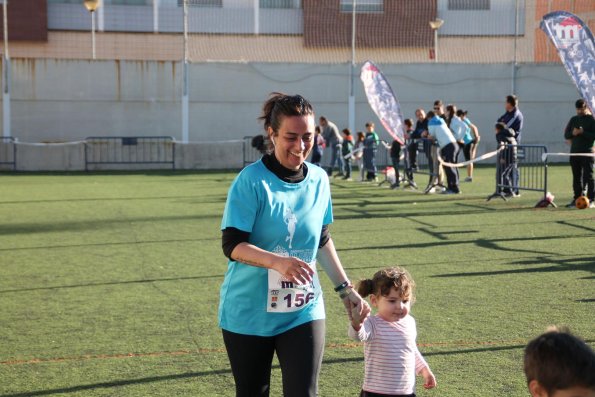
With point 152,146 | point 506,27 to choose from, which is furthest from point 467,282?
point 506,27

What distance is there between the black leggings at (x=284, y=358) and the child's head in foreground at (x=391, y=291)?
51 centimetres

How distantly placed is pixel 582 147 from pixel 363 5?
23.7 metres

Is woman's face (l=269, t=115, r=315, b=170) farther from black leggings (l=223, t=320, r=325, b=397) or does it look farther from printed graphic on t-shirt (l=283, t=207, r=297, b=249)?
black leggings (l=223, t=320, r=325, b=397)

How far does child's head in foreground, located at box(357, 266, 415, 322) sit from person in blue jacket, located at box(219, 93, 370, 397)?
0.48 metres

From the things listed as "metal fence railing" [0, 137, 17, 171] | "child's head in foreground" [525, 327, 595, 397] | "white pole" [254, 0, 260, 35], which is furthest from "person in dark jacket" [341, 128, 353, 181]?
"child's head in foreground" [525, 327, 595, 397]

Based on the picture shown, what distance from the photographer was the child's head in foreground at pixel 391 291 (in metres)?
4.86

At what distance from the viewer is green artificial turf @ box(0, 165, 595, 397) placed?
672cm

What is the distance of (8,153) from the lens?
1323 inches

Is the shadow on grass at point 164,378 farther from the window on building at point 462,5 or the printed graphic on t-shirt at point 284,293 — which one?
the window on building at point 462,5

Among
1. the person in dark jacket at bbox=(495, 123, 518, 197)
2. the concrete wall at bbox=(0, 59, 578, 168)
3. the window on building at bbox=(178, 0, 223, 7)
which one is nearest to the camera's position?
the person in dark jacket at bbox=(495, 123, 518, 197)

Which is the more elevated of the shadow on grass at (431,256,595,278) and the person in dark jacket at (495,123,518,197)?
the person in dark jacket at (495,123,518,197)

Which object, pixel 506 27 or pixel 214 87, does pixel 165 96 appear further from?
pixel 506 27

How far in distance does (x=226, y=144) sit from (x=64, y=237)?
69.4 feet

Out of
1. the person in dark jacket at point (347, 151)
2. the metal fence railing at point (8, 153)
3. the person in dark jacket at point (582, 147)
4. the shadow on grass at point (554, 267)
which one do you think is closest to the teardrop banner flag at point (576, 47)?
the person in dark jacket at point (582, 147)
